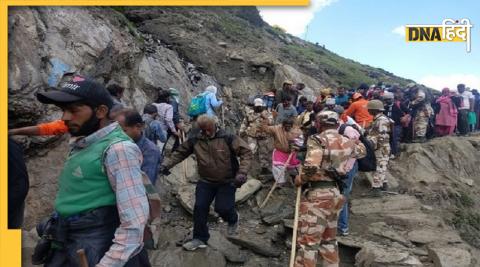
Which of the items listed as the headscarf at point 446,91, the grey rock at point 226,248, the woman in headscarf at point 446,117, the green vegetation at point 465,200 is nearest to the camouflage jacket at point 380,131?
the green vegetation at point 465,200

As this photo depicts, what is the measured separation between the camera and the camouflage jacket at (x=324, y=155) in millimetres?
5113

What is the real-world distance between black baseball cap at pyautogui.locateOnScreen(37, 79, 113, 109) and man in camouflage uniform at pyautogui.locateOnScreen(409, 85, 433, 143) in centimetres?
1207

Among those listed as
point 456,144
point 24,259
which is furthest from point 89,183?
point 456,144

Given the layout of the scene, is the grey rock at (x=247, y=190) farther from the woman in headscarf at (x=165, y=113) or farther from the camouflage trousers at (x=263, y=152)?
the woman in headscarf at (x=165, y=113)

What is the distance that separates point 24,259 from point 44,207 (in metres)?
1.84

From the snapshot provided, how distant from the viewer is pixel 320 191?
5.20 meters

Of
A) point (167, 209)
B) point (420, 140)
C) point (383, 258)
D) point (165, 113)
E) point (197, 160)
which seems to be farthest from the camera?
point (420, 140)

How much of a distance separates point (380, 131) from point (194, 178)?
4.24m

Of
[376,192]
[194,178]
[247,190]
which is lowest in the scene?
[376,192]

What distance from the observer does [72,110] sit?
248 cm

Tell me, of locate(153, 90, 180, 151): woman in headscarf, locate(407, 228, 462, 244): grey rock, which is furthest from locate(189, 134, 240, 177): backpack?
locate(407, 228, 462, 244): grey rock

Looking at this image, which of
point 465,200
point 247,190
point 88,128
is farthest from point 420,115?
point 88,128

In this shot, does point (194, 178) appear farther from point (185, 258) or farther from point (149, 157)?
point (149, 157)

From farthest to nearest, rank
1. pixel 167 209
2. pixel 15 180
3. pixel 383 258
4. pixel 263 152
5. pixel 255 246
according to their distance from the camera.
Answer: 1. pixel 263 152
2. pixel 167 209
3. pixel 255 246
4. pixel 383 258
5. pixel 15 180
